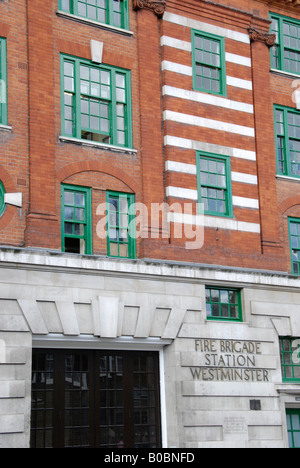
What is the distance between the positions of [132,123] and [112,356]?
6.59 m

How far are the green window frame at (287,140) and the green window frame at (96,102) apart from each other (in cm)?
566

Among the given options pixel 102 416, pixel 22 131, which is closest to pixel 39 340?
pixel 102 416

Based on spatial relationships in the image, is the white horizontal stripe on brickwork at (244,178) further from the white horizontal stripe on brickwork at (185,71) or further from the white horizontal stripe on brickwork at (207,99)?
the white horizontal stripe on brickwork at (185,71)

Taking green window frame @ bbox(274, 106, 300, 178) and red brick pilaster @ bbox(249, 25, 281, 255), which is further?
green window frame @ bbox(274, 106, 300, 178)

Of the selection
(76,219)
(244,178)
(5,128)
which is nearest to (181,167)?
(244,178)

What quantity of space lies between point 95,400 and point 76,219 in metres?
4.72

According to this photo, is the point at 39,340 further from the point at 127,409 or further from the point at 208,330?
the point at 208,330

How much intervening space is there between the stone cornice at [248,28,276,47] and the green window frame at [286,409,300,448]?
11683 millimetres

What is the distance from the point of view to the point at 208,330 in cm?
2102

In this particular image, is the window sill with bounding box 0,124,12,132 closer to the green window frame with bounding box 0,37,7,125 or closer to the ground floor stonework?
the green window frame with bounding box 0,37,7,125

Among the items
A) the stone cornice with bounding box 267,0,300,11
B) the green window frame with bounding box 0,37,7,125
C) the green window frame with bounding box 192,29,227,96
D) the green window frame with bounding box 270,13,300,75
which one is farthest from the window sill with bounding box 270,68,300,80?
the green window frame with bounding box 0,37,7,125

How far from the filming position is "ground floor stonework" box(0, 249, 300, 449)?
60.0ft

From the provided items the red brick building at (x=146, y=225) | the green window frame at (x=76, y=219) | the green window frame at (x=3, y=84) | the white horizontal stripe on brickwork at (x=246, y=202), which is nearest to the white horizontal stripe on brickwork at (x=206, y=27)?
the red brick building at (x=146, y=225)

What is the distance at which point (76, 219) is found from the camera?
65.8 ft
